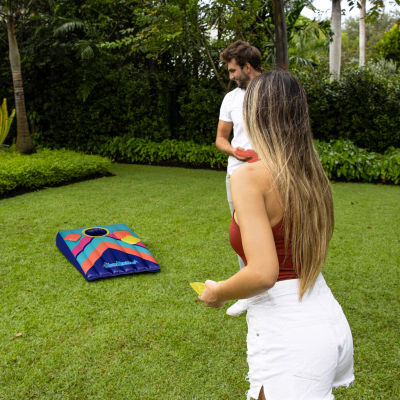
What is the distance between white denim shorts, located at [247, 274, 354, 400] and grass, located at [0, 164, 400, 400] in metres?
1.36

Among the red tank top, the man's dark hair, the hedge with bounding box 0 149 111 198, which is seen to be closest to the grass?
the hedge with bounding box 0 149 111 198

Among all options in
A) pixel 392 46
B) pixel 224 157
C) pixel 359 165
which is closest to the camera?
pixel 359 165

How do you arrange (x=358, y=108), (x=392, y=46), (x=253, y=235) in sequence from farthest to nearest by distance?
(x=392, y=46) < (x=358, y=108) < (x=253, y=235)

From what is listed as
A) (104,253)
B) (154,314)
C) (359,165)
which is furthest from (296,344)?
(359,165)

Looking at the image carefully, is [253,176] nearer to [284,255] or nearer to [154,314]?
[284,255]

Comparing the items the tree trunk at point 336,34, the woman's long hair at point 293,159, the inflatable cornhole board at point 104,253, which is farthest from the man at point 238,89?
the tree trunk at point 336,34

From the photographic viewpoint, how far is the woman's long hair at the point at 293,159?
1.29m

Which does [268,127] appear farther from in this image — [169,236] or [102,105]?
[102,105]

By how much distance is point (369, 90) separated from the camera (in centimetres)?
968

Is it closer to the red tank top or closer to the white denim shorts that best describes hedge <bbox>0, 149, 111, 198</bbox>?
the red tank top

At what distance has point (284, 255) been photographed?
1.33m

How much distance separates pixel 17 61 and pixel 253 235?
31.2 ft

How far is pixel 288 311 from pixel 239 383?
1534 mm

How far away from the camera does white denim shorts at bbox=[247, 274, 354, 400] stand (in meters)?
1.24
